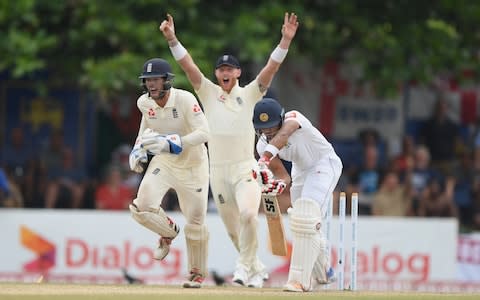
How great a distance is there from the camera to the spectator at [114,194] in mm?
16406

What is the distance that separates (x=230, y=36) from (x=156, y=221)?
227 inches

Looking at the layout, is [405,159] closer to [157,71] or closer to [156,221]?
[156,221]

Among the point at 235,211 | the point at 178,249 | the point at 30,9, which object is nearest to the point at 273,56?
the point at 235,211

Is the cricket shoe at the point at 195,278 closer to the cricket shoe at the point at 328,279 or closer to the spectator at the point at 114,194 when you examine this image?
the cricket shoe at the point at 328,279

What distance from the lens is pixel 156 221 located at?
10.9 meters

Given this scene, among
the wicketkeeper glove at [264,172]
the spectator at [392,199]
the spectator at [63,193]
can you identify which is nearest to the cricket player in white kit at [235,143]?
the wicketkeeper glove at [264,172]

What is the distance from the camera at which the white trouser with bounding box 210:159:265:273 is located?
456 inches

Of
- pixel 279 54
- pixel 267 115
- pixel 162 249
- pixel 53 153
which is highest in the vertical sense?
pixel 279 54

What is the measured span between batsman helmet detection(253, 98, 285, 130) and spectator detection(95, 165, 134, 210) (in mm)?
6400

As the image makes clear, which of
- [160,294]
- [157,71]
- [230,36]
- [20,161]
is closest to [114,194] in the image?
[230,36]

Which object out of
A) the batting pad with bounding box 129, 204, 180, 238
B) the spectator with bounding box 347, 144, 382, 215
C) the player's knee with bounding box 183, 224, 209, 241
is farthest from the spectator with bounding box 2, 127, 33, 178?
the batting pad with bounding box 129, 204, 180, 238

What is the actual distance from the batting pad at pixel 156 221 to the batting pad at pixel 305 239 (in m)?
1.14

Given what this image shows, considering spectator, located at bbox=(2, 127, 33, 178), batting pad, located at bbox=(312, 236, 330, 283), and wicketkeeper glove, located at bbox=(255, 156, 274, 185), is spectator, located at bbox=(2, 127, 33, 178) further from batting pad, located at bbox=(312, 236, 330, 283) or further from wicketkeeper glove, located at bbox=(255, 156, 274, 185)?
wicketkeeper glove, located at bbox=(255, 156, 274, 185)

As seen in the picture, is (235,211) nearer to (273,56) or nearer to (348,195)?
→ (273,56)
